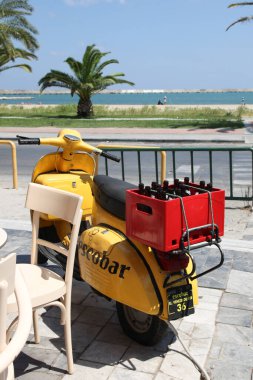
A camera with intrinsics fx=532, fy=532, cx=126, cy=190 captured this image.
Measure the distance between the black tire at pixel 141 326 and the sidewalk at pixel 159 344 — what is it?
6cm

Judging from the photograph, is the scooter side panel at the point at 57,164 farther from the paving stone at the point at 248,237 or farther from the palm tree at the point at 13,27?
the palm tree at the point at 13,27

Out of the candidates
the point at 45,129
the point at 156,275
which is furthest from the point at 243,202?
the point at 45,129

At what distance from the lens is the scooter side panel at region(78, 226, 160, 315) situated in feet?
11.2

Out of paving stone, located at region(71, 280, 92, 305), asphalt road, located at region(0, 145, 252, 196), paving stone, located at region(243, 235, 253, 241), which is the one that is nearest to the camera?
paving stone, located at region(71, 280, 92, 305)

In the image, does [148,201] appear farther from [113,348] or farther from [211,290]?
[211,290]

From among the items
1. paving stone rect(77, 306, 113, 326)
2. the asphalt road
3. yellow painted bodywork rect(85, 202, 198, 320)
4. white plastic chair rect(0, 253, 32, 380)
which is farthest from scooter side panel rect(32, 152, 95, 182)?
the asphalt road

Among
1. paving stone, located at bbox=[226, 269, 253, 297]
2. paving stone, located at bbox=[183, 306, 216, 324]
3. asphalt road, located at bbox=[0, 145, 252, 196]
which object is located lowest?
paving stone, located at bbox=[183, 306, 216, 324]

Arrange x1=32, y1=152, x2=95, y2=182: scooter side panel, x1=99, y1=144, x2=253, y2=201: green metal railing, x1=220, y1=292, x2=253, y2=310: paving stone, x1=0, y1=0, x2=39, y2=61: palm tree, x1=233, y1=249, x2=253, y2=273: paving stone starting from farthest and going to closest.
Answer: x1=0, y1=0, x2=39, y2=61: palm tree, x1=99, y1=144, x2=253, y2=201: green metal railing, x1=233, y1=249, x2=253, y2=273: paving stone, x1=32, y1=152, x2=95, y2=182: scooter side panel, x1=220, y1=292, x2=253, y2=310: paving stone

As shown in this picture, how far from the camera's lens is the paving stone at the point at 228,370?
3.45m

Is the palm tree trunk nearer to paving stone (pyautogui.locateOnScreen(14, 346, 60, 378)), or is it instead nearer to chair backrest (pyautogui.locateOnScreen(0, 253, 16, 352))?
paving stone (pyautogui.locateOnScreen(14, 346, 60, 378))

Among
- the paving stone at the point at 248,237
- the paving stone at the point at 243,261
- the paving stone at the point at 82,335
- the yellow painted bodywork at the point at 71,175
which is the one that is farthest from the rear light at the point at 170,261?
the paving stone at the point at 248,237

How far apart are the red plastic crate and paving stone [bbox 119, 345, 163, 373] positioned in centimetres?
87

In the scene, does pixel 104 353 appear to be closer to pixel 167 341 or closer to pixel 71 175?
pixel 167 341

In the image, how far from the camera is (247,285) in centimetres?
495
